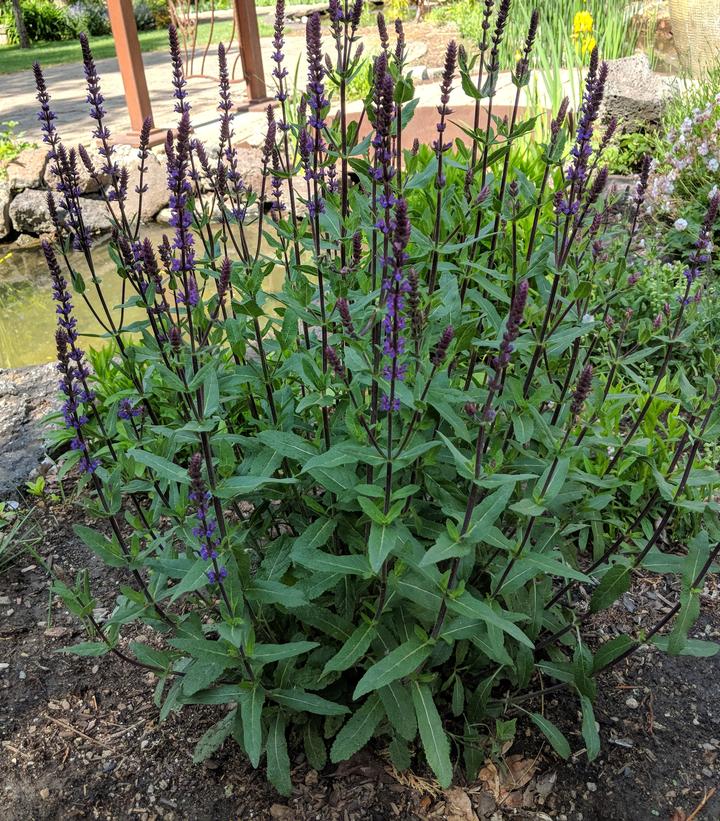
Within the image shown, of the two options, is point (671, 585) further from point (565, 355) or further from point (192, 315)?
point (192, 315)

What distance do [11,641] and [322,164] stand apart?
2.59m

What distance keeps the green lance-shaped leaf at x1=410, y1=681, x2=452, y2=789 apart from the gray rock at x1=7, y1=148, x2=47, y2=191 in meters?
9.51

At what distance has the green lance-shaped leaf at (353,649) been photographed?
7.34ft

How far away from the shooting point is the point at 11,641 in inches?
132

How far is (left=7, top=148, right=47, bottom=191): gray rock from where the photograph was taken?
967cm

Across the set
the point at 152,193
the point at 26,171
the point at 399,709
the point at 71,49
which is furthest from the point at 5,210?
the point at 71,49

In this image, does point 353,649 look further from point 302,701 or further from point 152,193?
point 152,193

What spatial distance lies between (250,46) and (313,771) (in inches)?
488

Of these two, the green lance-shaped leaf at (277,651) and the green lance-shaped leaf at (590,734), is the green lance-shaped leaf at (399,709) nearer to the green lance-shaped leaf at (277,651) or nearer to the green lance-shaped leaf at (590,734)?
the green lance-shaped leaf at (277,651)

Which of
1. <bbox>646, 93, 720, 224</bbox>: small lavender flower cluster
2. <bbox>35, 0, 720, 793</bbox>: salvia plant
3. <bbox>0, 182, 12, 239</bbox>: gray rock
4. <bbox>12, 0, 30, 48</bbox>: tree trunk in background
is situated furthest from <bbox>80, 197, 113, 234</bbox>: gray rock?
<bbox>12, 0, 30, 48</bbox>: tree trunk in background

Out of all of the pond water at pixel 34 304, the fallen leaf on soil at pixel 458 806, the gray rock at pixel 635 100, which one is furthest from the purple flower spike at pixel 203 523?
the gray rock at pixel 635 100

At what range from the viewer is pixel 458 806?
2621 mm

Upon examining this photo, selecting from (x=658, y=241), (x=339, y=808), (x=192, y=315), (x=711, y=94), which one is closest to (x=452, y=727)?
(x=339, y=808)

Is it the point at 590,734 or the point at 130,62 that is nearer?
the point at 590,734
